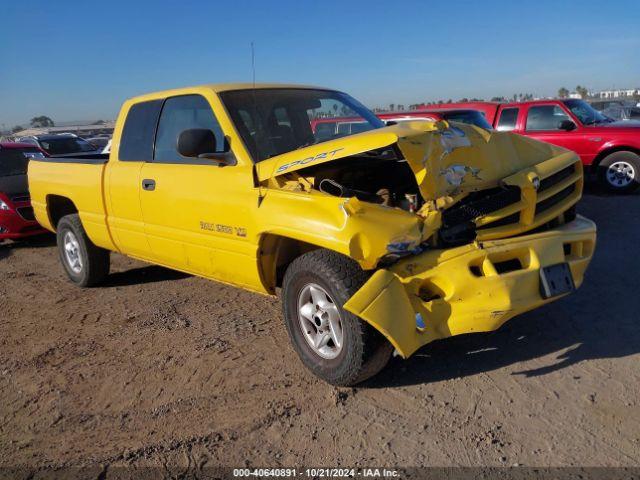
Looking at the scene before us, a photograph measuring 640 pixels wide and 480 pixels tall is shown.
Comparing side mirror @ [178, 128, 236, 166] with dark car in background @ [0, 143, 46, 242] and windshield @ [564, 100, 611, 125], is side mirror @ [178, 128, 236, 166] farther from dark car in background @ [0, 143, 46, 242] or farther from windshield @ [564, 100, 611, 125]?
windshield @ [564, 100, 611, 125]

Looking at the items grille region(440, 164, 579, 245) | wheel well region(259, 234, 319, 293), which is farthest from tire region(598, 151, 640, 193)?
wheel well region(259, 234, 319, 293)

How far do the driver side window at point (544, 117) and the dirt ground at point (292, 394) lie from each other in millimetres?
6039

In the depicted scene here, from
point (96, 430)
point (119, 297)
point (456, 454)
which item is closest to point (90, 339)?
point (119, 297)

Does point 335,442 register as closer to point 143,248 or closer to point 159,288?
point 143,248

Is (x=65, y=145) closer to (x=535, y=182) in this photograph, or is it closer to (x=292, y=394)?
(x=292, y=394)

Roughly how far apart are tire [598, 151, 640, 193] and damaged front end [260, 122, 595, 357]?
264 inches

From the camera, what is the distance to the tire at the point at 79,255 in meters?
5.76

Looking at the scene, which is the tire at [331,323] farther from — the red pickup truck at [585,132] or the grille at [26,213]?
the red pickup truck at [585,132]

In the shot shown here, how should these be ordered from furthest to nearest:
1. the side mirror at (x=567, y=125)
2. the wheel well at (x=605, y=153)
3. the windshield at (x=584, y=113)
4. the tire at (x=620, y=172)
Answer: the windshield at (x=584, y=113)
the side mirror at (x=567, y=125)
the wheel well at (x=605, y=153)
the tire at (x=620, y=172)

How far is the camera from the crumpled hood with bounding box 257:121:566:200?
124 inches

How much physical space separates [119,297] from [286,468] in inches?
136

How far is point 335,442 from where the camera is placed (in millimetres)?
2869

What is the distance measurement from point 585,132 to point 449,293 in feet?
26.8

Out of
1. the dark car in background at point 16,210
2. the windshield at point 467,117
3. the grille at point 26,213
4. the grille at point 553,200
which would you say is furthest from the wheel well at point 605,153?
the grille at point 26,213
